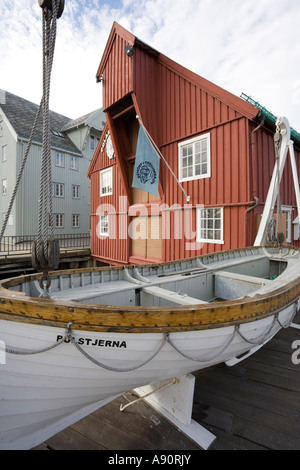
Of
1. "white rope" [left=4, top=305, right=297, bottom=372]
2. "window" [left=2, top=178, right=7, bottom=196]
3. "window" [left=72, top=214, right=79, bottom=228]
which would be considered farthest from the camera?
"window" [left=72, top=214, right=79, bottom=228]

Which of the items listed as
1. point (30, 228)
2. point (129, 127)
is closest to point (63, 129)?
point (30, 228)

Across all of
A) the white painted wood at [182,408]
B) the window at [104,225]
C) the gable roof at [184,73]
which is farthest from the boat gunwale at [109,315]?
the window at [104,225]

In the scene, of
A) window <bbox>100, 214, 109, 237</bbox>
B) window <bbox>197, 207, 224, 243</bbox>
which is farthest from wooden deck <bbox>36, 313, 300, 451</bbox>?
window <bbox>100, 214, 109, 237</bbox>

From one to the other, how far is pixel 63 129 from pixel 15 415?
1009 inches

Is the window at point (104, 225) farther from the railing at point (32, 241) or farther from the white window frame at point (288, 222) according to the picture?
the white window frame at point (288, 222)

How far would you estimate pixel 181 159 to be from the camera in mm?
9898

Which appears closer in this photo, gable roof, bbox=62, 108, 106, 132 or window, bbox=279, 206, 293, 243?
window, bbox=279, 206, 293, 243

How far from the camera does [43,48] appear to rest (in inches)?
91.6

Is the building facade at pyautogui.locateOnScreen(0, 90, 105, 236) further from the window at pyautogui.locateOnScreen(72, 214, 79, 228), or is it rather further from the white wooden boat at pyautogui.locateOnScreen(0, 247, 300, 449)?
the white wooden boat at pyautogui.locateOnScreen(0, 247, 300, 449)

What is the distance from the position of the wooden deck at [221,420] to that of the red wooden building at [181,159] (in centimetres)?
526

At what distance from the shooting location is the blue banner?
9625 millimetres

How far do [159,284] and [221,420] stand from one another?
1846 mm

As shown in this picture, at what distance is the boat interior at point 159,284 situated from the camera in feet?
10.2

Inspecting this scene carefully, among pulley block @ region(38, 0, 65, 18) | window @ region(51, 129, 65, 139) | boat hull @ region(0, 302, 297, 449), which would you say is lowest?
boat hull @ region(0, 302, 297, 449)
